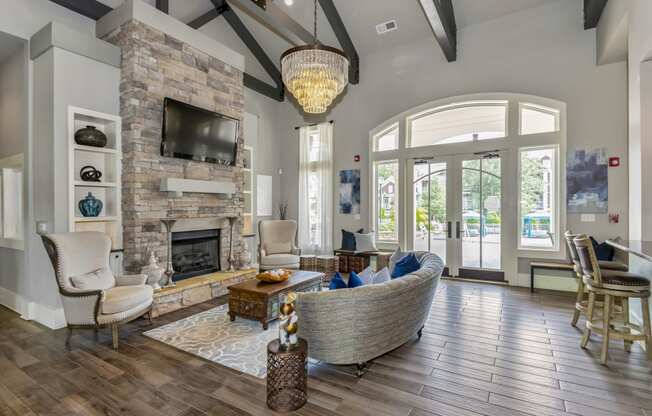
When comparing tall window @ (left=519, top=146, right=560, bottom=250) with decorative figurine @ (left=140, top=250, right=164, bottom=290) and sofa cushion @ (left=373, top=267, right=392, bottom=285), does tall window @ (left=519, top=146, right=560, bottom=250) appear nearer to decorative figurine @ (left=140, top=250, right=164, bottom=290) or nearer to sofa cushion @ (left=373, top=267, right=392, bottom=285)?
sofa cushion @ (left=373, top=267, right=392, bottom=285)

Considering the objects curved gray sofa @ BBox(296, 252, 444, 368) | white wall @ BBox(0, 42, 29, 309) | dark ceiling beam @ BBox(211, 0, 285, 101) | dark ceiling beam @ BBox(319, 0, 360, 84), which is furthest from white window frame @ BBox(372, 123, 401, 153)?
white wall @ BBox(0, 42, 29, 309)

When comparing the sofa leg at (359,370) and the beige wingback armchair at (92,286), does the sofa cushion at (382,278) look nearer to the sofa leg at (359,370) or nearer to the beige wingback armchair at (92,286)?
the sofa leg at (359,370)

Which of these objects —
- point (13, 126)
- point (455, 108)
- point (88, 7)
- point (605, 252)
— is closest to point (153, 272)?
point (13, 126)

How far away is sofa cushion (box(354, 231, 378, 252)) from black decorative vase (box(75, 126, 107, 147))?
4654 millimetres

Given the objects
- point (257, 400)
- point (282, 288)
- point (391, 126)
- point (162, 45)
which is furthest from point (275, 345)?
point (391, 126)

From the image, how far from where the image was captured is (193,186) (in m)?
5.07

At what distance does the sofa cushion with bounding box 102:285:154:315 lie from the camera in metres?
3.30

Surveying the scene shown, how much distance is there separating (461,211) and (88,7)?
697cm

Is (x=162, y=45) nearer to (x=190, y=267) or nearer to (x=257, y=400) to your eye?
(x=190, y=267)

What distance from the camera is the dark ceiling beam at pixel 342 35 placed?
6094mm

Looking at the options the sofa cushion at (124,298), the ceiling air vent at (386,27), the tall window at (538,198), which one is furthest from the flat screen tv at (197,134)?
the tall window at (538,198)

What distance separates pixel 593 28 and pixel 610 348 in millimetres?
4880

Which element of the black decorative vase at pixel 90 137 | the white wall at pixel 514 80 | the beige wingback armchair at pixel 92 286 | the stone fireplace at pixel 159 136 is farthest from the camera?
the white wall at pixel 514 80

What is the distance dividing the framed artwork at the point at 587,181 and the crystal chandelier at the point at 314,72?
409 cm
